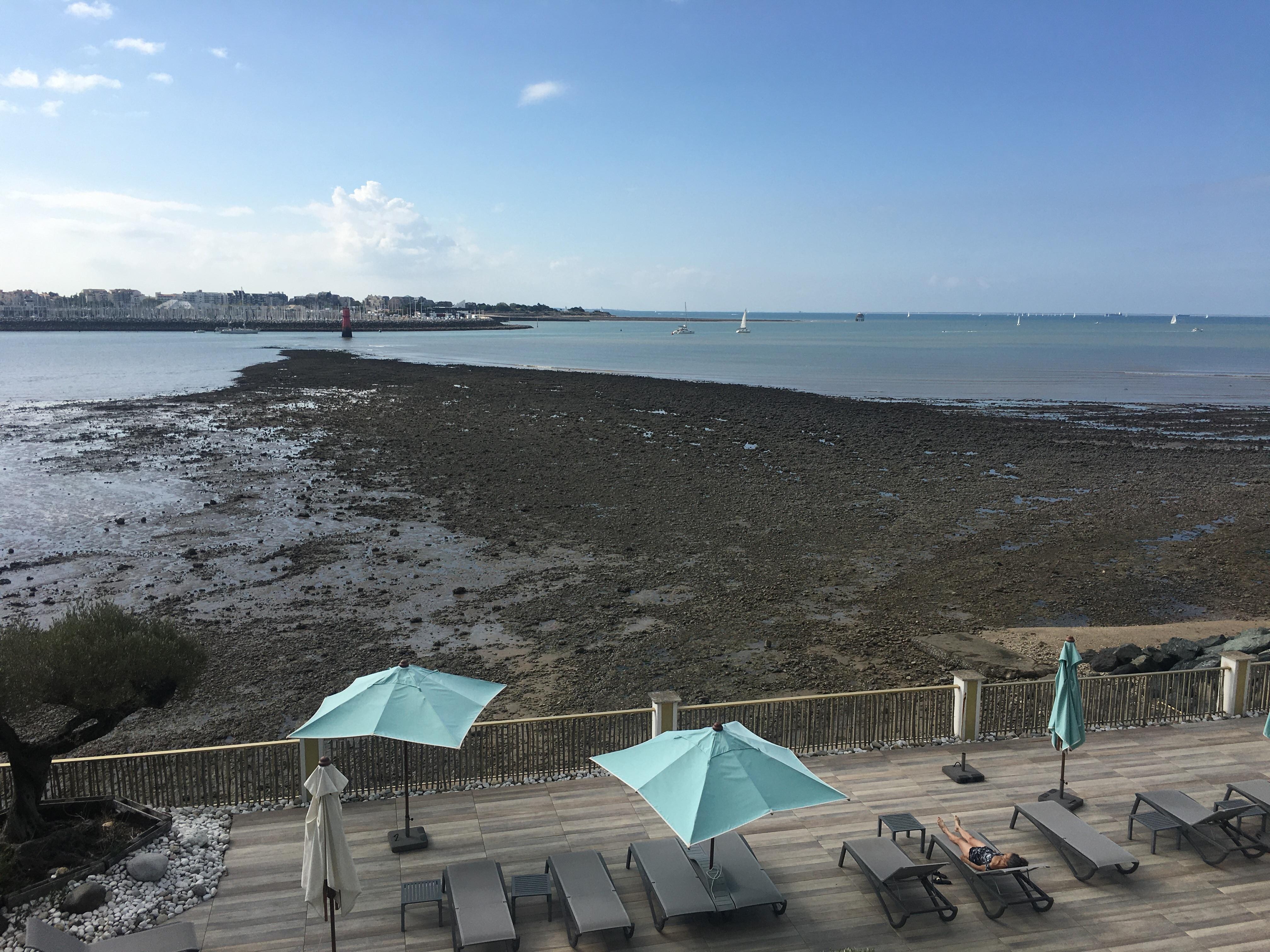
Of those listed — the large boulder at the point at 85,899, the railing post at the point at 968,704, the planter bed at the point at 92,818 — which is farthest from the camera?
the railing post at the point at 968,704

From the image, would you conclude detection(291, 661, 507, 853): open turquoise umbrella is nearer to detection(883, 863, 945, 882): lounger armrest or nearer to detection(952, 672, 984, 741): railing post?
detection(883, 863, 945, 882): lounger armrest

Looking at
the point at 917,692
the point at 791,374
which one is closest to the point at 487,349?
the point at 791,374

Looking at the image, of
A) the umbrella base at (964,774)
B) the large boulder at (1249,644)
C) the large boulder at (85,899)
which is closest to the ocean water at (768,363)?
the large boulder at (1249,644)

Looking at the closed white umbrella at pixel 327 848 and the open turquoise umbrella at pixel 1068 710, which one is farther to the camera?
the open turquoise umbrella at pixel 1068 710

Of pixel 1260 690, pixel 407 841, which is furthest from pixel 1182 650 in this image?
pixel 407 841

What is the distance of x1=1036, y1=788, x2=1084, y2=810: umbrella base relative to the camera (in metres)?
9.75

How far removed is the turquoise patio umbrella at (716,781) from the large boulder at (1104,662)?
35.6 feet

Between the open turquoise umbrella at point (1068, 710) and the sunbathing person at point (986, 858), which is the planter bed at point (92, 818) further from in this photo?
the open turquoise umbrella at point (1068, 710)

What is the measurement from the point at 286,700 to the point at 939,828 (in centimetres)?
1101

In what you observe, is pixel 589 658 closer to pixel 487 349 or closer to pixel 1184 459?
pixel 1184 459

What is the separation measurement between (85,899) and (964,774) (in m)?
9.31

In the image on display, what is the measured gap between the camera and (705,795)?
23.2 ft

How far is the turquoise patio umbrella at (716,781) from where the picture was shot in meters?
6.96

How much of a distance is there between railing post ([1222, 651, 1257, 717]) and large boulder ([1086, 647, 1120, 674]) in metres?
3.25
